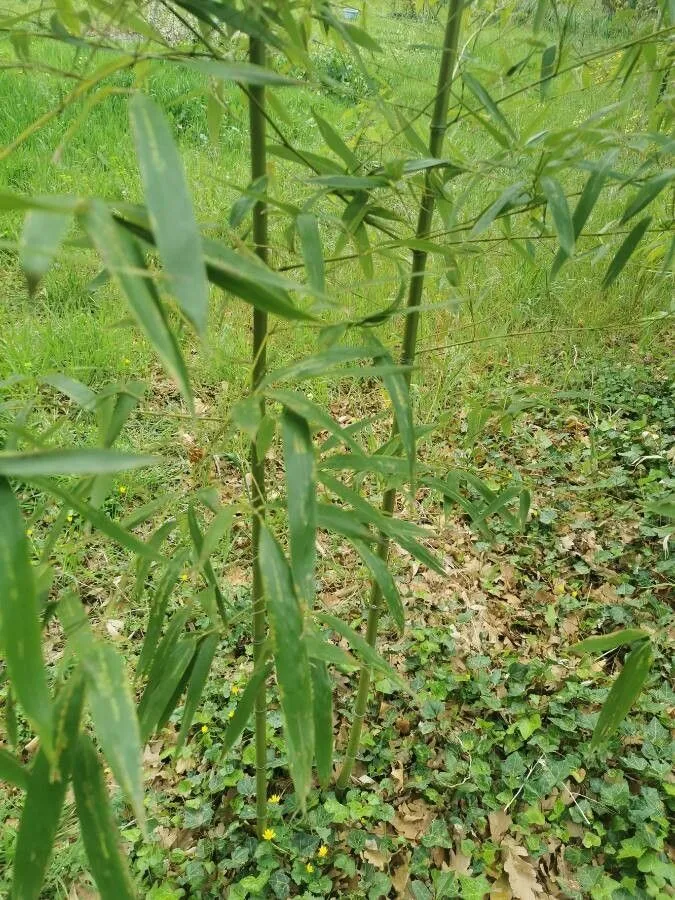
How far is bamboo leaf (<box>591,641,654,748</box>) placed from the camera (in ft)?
2.50

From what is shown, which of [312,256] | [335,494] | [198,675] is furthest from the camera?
[335,494]

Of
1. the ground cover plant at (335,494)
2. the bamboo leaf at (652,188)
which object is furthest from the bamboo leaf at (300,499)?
the bamboo leaf at (652,188)

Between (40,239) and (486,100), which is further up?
(486,100)

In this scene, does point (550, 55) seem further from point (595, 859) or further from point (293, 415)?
point (595, 859)

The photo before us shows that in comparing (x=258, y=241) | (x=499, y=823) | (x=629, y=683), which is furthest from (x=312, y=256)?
(x=499, y=823)

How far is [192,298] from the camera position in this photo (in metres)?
0.36

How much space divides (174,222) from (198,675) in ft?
2.13

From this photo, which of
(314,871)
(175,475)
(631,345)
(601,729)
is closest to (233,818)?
(314,871)

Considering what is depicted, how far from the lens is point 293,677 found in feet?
1.70

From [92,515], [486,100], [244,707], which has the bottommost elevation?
[244,707]

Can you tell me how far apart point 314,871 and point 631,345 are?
219 centimetres

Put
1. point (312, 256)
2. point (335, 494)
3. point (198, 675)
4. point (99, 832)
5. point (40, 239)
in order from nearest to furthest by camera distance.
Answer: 1. point (40, 239)
2. point (99, 832)
3. point (312, 256)
4. point (198, 675)
5. point (335, 494)

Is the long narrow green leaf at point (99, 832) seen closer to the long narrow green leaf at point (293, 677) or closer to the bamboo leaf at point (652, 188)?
the long narrow green leaf at point (293, 677)

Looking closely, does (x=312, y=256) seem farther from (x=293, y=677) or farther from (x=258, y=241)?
(x=293, y=677)
